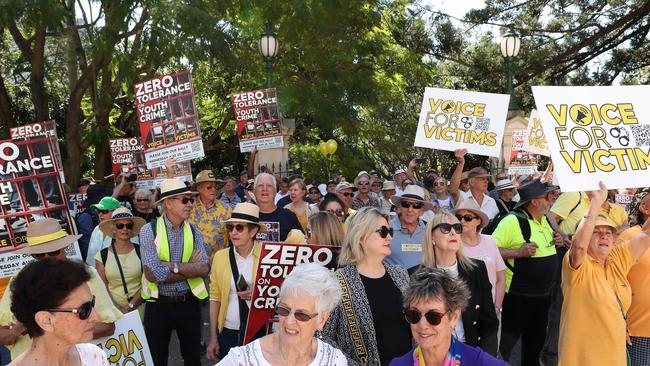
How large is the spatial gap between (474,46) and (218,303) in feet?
59.1

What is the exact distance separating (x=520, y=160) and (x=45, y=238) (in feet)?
35.7

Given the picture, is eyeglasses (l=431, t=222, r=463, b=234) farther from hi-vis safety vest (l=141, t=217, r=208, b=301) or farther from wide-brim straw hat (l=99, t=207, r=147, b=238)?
wide-brim straw hat (l=99, t=207, r=147, b=238)

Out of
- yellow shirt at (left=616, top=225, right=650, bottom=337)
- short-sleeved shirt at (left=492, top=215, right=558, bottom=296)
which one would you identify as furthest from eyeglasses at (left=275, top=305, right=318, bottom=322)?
short-sleeved shirt at (left=492, top=215, right=558, bottom=296)

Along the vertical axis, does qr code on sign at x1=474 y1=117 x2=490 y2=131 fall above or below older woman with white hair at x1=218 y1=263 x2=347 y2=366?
above

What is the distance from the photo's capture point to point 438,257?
15.9ft

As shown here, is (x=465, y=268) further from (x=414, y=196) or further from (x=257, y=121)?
(x=257, y=121)

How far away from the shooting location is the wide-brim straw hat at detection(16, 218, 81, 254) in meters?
4.62

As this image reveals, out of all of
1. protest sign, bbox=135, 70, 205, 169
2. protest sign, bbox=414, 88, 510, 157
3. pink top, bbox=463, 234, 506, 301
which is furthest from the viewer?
protest sign, bbox=135, 70, 205, 169

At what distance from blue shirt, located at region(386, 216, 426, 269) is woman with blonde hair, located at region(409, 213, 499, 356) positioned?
0.98 meters

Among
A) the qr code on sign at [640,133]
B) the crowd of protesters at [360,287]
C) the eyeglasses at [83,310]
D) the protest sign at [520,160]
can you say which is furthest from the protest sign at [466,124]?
the eyeglasses at [83,310]

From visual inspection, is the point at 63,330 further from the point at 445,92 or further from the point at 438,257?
the point at 445,92

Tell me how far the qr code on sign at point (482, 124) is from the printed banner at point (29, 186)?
4.94 meters

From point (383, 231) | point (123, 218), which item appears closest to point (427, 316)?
point (383, 231)

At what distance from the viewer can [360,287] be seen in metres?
3.94
